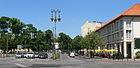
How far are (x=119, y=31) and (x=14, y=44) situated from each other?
48800mm

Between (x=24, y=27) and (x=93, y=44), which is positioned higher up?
(x=24, y=27)

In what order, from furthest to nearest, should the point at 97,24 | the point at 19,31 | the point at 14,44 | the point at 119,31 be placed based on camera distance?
the point at 97,24 → the point at 19,31 → the point at 14,44 → the point at 119,31

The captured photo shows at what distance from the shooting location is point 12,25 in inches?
4311

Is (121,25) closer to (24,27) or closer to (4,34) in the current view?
(4,34)

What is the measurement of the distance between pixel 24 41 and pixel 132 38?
199ft

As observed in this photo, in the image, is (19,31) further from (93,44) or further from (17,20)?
(93,44)

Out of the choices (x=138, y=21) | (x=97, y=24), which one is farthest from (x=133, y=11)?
(x=97, y=24)

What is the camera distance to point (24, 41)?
116375 millimetres

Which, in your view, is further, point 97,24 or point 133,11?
point 97,24

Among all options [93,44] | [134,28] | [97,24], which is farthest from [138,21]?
[97,24]

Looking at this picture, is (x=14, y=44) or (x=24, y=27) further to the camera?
(x=24, y=27)

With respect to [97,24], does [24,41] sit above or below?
below

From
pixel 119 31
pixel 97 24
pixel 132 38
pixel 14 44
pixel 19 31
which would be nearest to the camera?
pixel 132 38

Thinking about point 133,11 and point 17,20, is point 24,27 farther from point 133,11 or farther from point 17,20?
point 133,11
